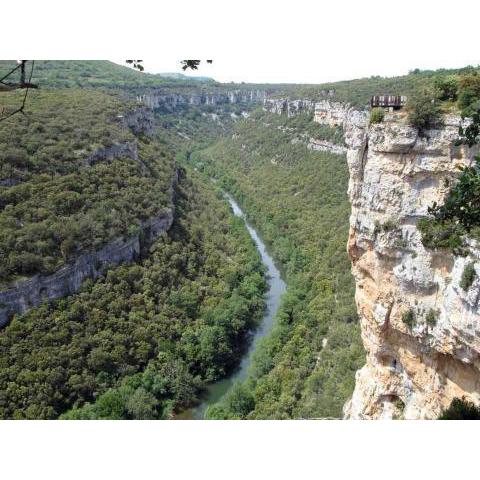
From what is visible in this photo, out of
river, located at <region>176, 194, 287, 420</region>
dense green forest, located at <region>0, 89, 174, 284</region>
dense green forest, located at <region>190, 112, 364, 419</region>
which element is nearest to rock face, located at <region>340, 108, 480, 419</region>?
dense green forest, located at <region>190, 112, 364, 419</region>

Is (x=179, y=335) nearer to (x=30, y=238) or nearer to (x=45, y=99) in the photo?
(x=30, y=238)

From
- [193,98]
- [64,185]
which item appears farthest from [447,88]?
[193,98]

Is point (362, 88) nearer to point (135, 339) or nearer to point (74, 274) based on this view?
point (74, 274)

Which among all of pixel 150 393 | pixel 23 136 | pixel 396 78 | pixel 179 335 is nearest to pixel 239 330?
pixel 179 335

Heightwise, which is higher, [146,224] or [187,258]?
[146,224]

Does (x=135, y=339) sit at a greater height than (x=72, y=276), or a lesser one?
lesser

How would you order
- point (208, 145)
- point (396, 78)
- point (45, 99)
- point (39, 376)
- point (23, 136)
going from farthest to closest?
point (208, 145) < point (396, 78) < point (45, 99) < point (23, 136) < point (39, 376)

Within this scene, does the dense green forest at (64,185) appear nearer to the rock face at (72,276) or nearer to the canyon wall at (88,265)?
the canyon wall at (88,265)

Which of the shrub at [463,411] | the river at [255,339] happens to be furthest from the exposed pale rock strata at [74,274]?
the shrub at [463,411]
